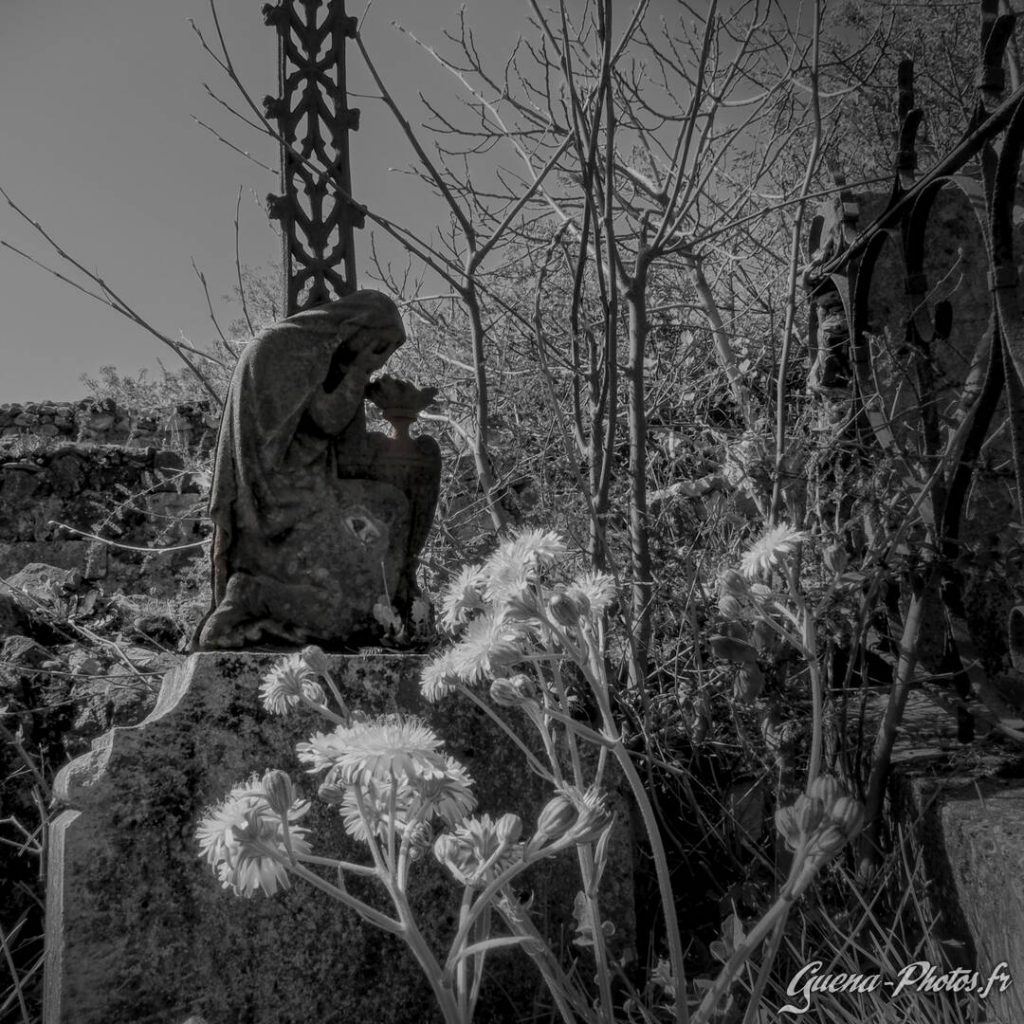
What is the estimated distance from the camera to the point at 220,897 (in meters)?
1.81

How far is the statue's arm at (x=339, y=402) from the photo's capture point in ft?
7.77

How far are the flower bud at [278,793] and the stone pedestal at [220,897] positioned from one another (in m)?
0.92

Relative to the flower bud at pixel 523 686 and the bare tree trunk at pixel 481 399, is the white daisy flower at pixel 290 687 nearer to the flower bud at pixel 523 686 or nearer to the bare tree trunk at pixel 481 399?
the flower bud at pixel 523 686

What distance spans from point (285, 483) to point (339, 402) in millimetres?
253

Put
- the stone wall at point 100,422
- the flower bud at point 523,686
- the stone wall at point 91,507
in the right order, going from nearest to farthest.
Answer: the flower bud at point 523,686, the stone wall at point 91,507, the stone wall at point 100,422

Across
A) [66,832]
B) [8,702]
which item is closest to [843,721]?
[66,832]

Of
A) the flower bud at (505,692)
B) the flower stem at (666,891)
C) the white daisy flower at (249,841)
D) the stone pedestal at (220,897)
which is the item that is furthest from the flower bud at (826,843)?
the stone pedestal at (220,897)

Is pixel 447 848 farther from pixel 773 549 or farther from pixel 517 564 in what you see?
pixel 773 549

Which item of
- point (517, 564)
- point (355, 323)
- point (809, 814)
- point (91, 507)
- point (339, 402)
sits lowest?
point (809, 814)

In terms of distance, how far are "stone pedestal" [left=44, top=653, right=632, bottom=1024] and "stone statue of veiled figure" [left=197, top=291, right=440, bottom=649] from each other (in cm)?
22

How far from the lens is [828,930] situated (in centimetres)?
187

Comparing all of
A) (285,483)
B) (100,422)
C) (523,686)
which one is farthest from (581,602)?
(100,422)

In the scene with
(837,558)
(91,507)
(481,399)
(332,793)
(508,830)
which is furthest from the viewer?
(91,507)

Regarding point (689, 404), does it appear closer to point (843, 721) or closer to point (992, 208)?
point (843, 721)
